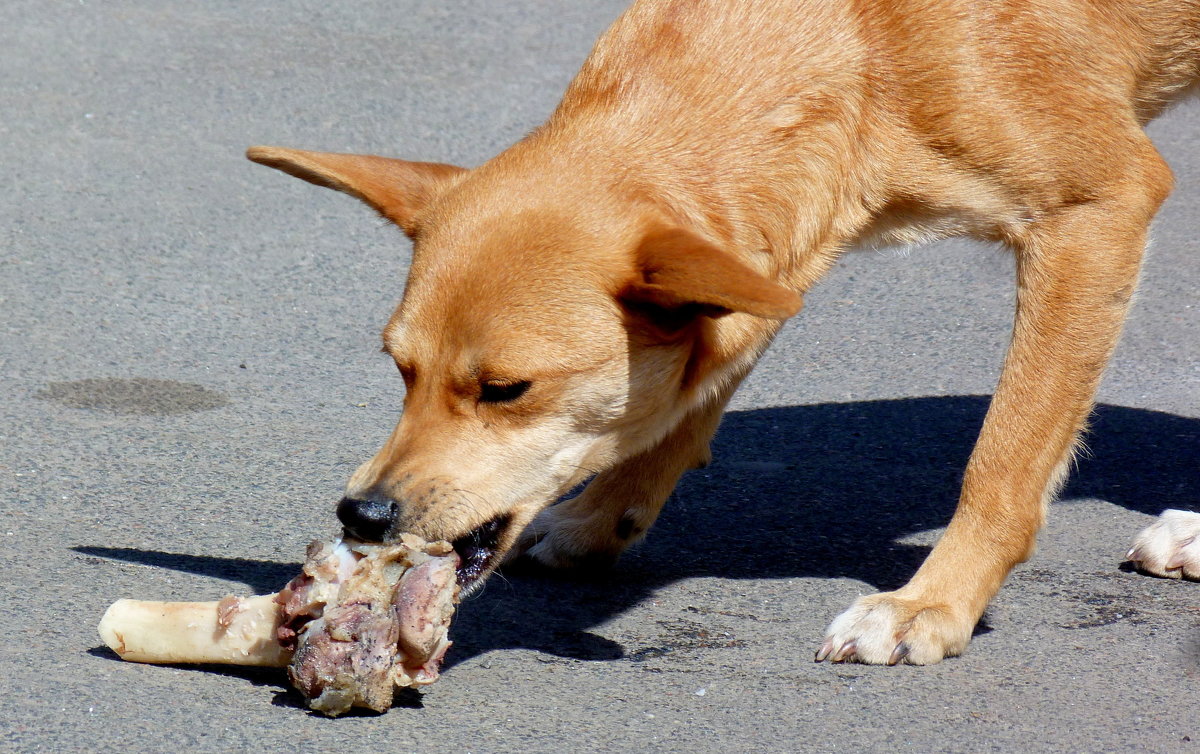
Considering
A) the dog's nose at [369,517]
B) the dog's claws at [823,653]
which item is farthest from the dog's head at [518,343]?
the dog's claws at [823,653]

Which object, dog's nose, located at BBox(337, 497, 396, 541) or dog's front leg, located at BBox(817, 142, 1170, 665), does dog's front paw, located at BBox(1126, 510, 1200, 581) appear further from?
dog's nose, located at BBox(337, 497, 396, 541)

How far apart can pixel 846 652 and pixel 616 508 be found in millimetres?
918

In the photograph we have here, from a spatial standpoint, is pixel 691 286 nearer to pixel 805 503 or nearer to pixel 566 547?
pixel 566 547

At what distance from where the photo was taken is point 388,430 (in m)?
5.07

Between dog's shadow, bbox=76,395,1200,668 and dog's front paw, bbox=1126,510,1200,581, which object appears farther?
dog's front paw, bbox=1126,510,1200,581

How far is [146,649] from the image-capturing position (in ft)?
10.5

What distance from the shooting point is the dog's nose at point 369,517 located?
10.3ft

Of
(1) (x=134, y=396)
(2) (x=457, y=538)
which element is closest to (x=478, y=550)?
(2) (x=457, y=538)

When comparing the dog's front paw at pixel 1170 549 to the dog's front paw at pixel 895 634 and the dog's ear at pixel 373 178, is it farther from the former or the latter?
the dog's ear at pixel 373 178

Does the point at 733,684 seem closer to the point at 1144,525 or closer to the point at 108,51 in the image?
the point at 1144,525

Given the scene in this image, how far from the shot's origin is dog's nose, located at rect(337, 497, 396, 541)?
10.3 feet

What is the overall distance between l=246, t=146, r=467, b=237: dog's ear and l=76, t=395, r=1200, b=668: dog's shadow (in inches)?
42.0

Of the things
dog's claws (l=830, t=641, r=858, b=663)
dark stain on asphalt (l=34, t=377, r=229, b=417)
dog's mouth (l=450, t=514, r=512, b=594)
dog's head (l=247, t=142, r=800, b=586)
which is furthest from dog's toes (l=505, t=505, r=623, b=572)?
Answer: dark stain on asphalt (l=34, t=377, r=229, b=417)

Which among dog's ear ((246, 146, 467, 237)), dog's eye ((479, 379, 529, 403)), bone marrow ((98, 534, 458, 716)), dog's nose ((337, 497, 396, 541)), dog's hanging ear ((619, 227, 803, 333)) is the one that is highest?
dog's ear ((246, 146, 467, 237))
